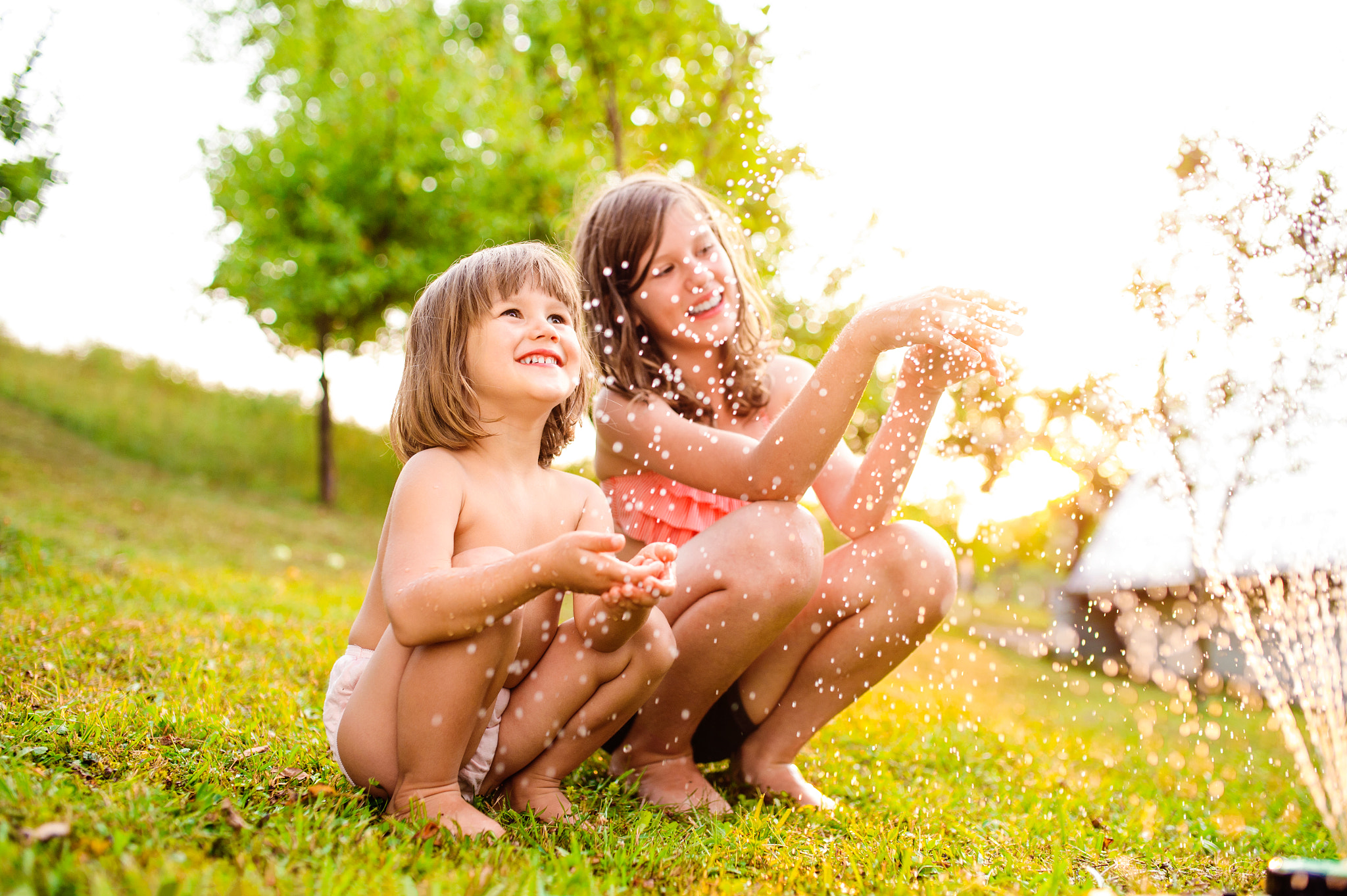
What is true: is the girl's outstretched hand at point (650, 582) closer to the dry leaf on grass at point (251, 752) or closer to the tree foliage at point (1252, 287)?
the dry leaf on grass at point (251, 752)

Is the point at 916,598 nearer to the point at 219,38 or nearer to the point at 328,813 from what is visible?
the point at 328,813

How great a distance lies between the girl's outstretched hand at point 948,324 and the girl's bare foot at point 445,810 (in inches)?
51.6

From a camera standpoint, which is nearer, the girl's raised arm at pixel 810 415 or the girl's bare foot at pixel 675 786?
the girl's raised arm at pixel 810 415

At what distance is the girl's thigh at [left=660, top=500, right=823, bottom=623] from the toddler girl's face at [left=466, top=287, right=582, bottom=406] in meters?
0.54

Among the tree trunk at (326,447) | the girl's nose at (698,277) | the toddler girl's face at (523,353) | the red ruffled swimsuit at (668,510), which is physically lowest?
the tree trunk at (326,447)

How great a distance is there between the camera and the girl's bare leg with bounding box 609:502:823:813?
2.16 meters

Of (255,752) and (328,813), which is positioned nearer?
(328,813)

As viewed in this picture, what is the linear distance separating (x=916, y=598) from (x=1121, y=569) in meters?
1.39

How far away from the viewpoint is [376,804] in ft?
6.15

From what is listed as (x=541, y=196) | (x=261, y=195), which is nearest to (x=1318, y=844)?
(x=541, y=196)

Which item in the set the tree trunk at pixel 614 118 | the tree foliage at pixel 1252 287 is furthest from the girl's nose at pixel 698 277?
the tree trunk at pixel 614 118

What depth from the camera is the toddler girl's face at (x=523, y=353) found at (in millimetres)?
1981

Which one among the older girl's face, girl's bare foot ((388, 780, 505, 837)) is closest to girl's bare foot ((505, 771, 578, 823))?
girl's bare foot ((388, 780, 505, 837))

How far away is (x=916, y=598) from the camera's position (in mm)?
2338
